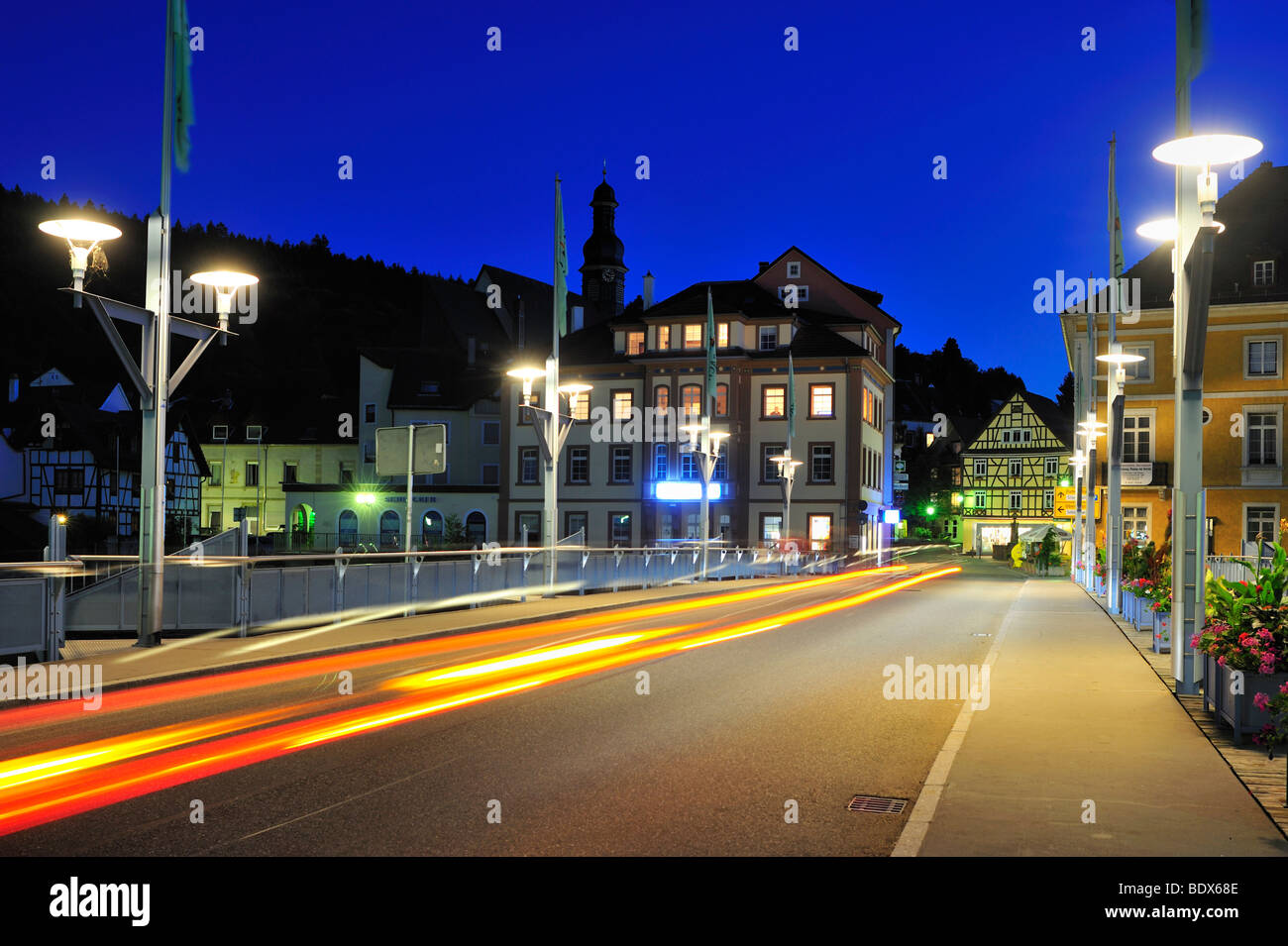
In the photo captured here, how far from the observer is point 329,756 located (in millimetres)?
9164

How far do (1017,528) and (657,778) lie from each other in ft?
288

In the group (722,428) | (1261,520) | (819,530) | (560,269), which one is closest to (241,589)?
(560,269)

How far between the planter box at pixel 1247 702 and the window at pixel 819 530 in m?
53.0

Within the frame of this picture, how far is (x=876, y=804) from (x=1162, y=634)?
10629mm

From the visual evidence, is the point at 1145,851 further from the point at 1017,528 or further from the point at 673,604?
the point at 1017,528

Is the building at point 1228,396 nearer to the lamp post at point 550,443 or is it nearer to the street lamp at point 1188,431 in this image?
the lamp post at point 550,443

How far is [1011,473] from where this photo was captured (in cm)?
9388

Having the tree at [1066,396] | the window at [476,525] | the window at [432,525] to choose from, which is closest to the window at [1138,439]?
the window at [476,525]

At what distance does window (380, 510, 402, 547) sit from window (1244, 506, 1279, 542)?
46.4m

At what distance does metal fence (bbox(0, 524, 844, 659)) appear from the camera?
13941 millimetres

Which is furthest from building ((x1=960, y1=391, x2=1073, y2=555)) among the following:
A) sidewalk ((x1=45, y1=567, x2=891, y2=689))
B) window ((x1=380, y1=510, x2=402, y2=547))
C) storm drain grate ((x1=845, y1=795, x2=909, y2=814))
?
storm drain grate ((x1=845, y1=795, x2=909, y2=814))

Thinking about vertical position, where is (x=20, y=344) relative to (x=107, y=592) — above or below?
above

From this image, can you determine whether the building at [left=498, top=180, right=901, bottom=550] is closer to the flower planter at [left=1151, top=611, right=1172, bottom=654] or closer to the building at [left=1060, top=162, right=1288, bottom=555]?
the building at [left=1060, top=162, right=1288, bottom=555]
